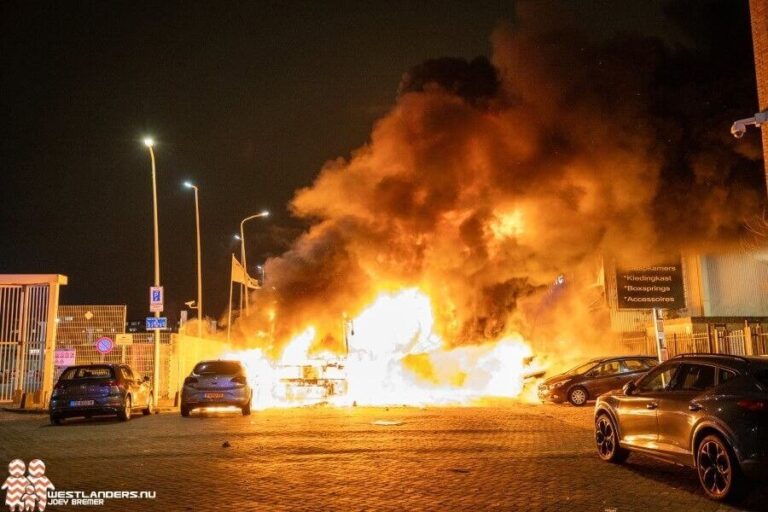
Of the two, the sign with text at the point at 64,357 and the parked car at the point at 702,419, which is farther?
the sign with text at the point at 64,357

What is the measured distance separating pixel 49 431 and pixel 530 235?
16681 mm

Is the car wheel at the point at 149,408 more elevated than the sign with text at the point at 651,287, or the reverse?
the sign with text at the point at 651,287

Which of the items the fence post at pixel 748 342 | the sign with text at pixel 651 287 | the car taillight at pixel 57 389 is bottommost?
the car taillight at pixel 57 389

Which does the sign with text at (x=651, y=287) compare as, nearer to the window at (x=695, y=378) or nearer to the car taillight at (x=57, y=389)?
the window at (x=695, y=378)

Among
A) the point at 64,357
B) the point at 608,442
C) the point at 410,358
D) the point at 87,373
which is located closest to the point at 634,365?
the point at 410,358

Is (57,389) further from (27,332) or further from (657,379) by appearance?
(657,379)

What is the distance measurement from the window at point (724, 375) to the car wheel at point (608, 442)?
6.25ft

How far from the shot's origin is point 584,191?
23953 millimetres

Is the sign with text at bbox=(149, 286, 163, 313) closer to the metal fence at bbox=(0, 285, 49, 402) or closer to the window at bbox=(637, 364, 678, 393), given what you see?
the metal fence at bbox=(0, 285, 49, 402)

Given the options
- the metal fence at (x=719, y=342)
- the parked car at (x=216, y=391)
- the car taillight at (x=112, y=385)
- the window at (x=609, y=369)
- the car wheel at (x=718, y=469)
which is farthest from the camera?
the window at (x=609, y=369)

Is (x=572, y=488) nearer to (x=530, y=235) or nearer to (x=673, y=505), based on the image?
(x=673, y=505)

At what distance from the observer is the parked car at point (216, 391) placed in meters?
16.8

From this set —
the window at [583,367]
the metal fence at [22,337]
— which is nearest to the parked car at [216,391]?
the metal fence at [22,337]

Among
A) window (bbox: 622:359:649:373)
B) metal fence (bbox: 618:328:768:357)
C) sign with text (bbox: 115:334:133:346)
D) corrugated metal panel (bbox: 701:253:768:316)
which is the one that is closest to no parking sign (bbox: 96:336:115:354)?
sign with text (bbox: 115:334:133:346)
